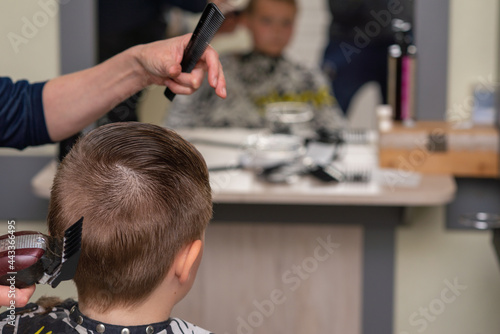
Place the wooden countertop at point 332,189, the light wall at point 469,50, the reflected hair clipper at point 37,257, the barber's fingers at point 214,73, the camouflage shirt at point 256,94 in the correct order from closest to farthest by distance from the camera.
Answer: the reflected hair clipper at point 37,257
the barber's fingers at point 214,73
the wooden countertop at point 332,189
the light wall at point 469,50
the camouflage shirt at point 256,94

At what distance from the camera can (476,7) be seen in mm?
2344

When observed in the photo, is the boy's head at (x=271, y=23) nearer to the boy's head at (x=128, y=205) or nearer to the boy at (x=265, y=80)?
the boy at (x=265, y=80)

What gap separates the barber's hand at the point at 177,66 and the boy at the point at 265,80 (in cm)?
193

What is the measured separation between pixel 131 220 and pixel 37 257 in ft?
0.52

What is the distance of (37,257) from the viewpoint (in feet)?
2.82

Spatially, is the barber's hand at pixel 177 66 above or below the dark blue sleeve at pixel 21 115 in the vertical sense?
above

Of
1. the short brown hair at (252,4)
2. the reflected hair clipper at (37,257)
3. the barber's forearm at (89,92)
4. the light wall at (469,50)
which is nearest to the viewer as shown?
the reflected hair clipper at (37,257)

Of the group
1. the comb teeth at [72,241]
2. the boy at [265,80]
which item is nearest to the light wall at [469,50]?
the boy at [265,80]

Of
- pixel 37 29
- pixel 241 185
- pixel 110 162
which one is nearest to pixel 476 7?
pixel 241 185

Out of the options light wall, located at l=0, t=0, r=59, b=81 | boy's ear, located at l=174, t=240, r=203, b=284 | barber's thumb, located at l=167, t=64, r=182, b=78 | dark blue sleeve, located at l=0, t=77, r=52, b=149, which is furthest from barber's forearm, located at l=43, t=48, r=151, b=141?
light wall, located at l=0, t=0, r=59, b=81

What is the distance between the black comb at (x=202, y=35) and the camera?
1082mm

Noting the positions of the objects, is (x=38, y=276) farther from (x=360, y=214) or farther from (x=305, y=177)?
Result: (x=360, y=214)

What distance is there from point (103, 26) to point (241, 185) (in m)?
0.95

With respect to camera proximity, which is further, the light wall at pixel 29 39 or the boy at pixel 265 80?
the boy at pixel 265 80
